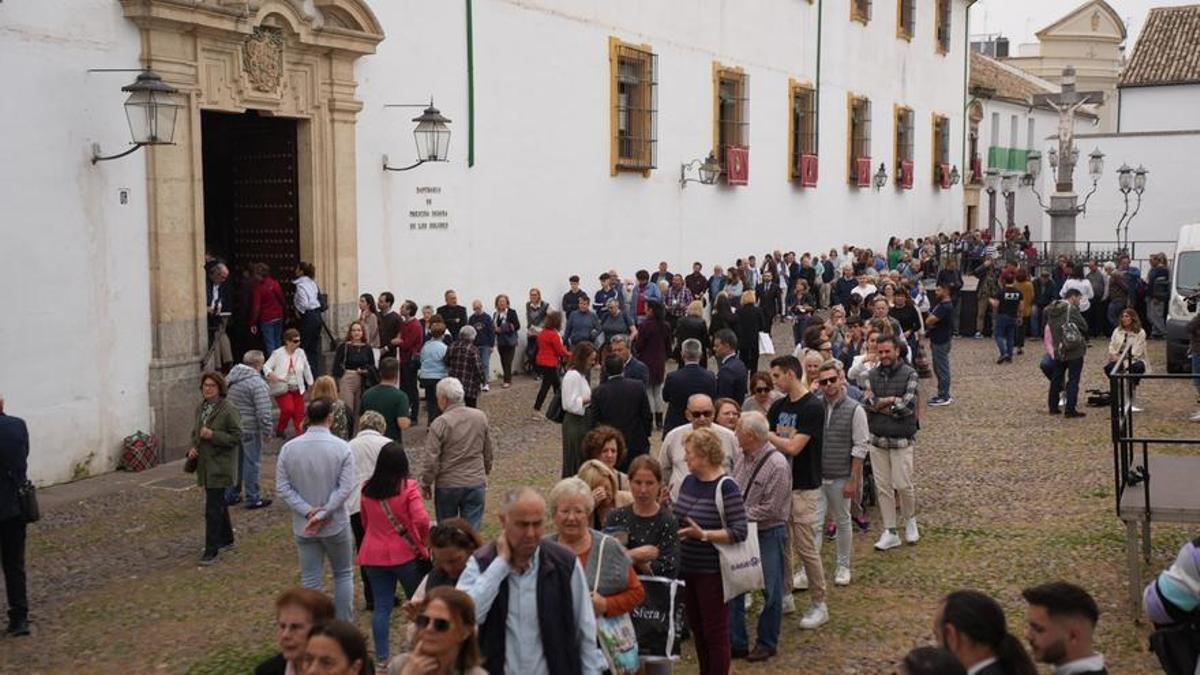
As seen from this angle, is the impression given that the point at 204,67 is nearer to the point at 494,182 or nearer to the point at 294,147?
the point at 294,147

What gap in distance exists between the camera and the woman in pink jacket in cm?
725

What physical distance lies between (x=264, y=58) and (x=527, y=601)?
11.4 m

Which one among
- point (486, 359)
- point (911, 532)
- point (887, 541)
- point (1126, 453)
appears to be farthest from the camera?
point (486, 359)

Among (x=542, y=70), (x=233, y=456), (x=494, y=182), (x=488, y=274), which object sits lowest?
(x=233, y=456)

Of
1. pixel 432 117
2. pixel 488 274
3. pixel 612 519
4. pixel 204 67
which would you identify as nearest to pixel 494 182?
pixel 488 274

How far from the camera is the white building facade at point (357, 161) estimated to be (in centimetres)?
1248

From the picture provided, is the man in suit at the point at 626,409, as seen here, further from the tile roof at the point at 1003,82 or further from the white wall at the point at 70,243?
the tile roof at the point at 1003,82

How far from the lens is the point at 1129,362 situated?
14469 mm

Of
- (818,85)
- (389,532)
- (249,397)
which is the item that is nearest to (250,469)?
(249,397)

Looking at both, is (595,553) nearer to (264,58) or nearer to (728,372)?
(728,372)

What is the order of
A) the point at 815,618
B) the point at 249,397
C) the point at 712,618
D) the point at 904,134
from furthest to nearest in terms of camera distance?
the point at 904,134 < the point at 249,397 < the point at 815,618 < the point at 712,618

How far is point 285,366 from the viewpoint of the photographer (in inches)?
501

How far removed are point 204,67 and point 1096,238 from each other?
3064cm

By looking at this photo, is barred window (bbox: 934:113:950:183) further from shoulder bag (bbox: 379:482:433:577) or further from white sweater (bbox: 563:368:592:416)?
shoulder bag (bbox: 379:482:433:577)
